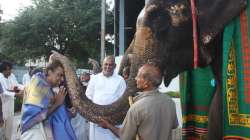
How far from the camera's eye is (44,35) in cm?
2967

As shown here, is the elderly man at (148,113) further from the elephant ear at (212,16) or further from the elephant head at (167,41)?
the elephant ear at (212,16)

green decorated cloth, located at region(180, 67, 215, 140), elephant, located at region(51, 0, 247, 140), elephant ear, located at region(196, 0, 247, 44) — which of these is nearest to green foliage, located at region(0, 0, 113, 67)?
green decorated cloth, located at region(180, 67, 215, 140)

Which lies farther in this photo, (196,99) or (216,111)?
Answer: (196,99)

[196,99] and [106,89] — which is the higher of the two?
[196,99]

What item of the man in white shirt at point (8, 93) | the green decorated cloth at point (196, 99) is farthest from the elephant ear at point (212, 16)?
the man in white shirt at point (8, 93)

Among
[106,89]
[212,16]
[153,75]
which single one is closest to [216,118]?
[153,75]

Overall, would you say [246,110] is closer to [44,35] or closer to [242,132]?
[242,132]

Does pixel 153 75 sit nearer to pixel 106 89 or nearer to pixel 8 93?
pixel 106 89

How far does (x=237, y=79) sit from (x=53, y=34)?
2710 centimetres

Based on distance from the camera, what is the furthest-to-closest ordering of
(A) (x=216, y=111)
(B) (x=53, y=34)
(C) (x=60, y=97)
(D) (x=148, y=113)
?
(B) (x=53, y=34), (C) (x=60, y=97), (A) (x=216, y=111), (D) (x=148, y=113)

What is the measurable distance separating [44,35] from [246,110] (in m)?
27.3

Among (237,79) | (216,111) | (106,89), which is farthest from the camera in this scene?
(106,89)

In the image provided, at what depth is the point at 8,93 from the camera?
30.6ft

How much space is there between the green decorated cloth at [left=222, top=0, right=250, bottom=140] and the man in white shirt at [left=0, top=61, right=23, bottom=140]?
22.1 feet
